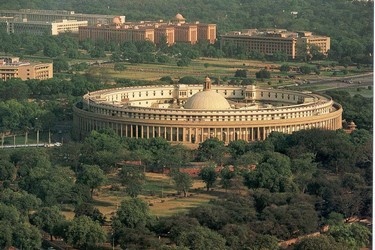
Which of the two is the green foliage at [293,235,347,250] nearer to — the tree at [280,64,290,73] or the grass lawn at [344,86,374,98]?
the grass lawn at [344,86,374,98]

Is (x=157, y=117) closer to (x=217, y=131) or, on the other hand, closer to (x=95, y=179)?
(x=217, y=131)

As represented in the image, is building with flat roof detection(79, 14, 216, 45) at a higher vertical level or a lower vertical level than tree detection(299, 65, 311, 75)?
higher

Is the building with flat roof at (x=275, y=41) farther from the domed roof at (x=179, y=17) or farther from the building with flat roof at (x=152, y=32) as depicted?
the domed roof at (x=179, y=17)

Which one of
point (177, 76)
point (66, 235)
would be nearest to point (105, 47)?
point (177, 76)

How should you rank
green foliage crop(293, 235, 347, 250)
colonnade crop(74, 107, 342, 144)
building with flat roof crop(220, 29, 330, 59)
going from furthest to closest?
building with flat roof crop(220, 29, 330, 59)
colonnade crop(74, 107, 342, 144)
green foliage crop(293, 235, 347, 250)

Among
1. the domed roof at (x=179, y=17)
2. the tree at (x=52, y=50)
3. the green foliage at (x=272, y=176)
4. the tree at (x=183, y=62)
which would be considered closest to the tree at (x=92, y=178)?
the green foliage at (x=272, y=176)

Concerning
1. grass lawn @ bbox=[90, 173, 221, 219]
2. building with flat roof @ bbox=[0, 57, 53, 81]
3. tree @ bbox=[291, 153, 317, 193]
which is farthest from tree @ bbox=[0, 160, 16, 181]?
building with flat roof @ bbox=[0, 57, 53, 81]

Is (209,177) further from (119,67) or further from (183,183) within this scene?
(119,67)
